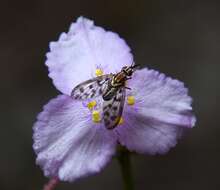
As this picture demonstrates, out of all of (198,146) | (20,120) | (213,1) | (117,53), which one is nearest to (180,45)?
(213,1)

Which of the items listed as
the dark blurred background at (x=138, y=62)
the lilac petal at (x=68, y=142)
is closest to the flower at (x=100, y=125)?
the lilac petal at (x=68, y=142)

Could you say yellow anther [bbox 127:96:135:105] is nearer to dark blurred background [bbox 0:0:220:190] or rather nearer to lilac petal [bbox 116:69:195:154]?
lilac petal [bbox 116:69:195:154]

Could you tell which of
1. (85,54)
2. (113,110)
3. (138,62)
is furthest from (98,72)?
(138,62)

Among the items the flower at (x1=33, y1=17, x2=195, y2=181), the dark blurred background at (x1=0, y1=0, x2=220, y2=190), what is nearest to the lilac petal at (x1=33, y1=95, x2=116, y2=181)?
the flower at (x1=33, y1=17, x2=195, y2=181)

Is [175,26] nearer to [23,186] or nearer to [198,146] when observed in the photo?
[198,146]

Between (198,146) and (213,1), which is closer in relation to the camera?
(198,146)

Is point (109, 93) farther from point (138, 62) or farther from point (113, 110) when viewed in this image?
point (138, 62)
